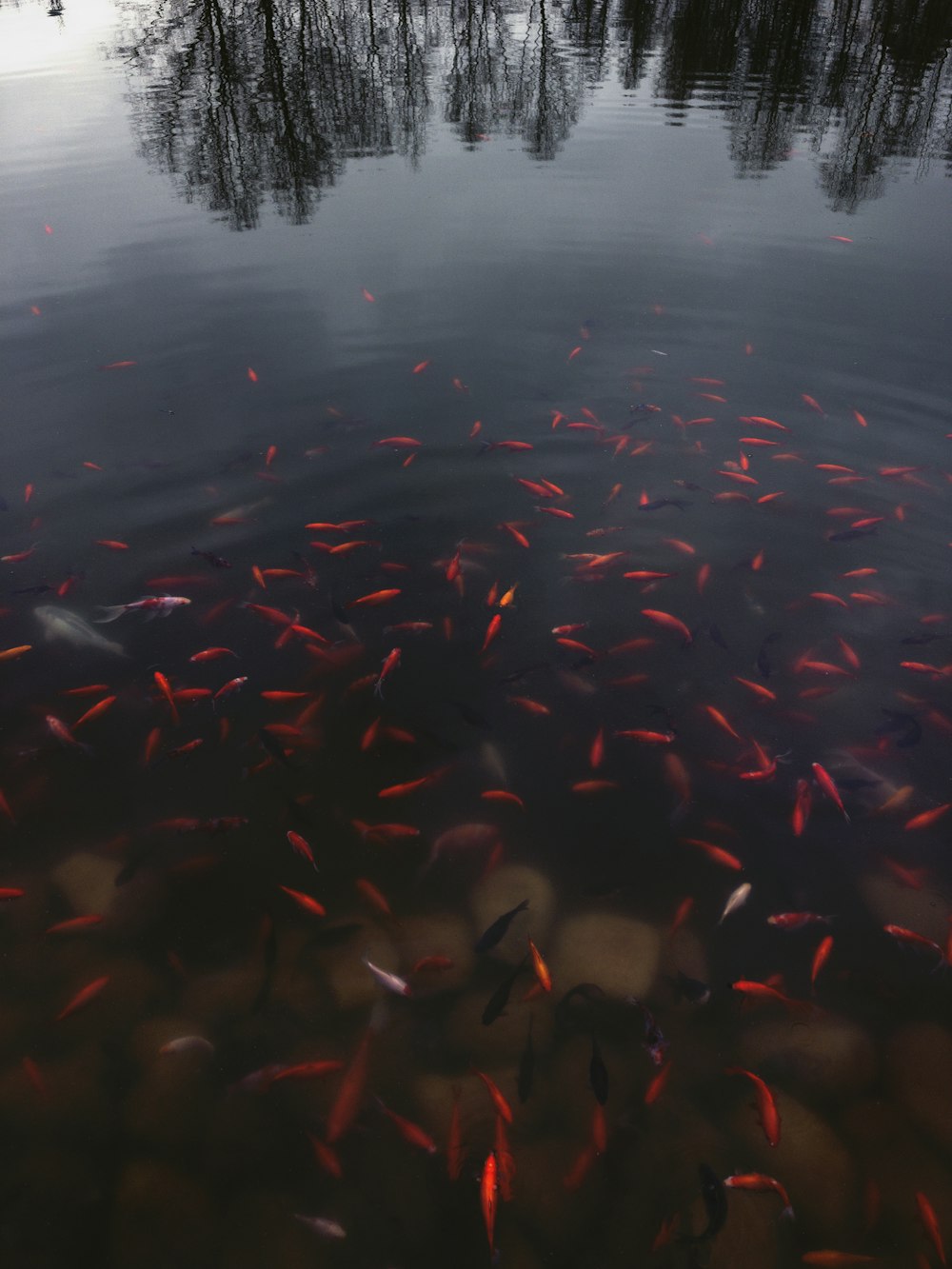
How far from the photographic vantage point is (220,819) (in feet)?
15.7

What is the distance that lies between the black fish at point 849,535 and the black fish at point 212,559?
520cm

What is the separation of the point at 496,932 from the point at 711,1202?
154 centimetres

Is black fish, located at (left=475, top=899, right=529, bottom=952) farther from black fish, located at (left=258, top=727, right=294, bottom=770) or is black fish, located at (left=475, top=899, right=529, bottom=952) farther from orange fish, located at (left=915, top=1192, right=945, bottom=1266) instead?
orange fish, located at (left=915, top=1192, right=945, bottom=1266)

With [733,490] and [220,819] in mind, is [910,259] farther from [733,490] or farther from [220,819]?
[220,819]

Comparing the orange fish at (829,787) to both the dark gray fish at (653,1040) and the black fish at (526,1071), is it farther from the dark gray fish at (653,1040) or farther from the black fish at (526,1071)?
the black fish at (526,1071)

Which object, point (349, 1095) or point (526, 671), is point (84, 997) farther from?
point (526, 671)

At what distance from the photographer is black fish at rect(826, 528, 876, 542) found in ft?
22.0

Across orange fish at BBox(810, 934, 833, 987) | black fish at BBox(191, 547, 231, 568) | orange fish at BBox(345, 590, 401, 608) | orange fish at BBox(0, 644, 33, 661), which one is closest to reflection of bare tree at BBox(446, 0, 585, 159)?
black fish at BBox(191, 547, 231, 568)

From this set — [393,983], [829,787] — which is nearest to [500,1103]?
[393,983]

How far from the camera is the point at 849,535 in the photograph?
670 cm

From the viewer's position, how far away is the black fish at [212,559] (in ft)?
21.3

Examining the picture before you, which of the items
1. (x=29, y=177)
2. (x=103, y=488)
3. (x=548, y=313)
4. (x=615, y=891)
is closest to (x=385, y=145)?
(x=29, y=177)

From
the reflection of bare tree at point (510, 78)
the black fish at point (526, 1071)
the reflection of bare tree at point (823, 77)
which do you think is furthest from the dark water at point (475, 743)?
the reflection of bare tree at point (510, 78)

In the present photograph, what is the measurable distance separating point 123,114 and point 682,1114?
2251 cm
